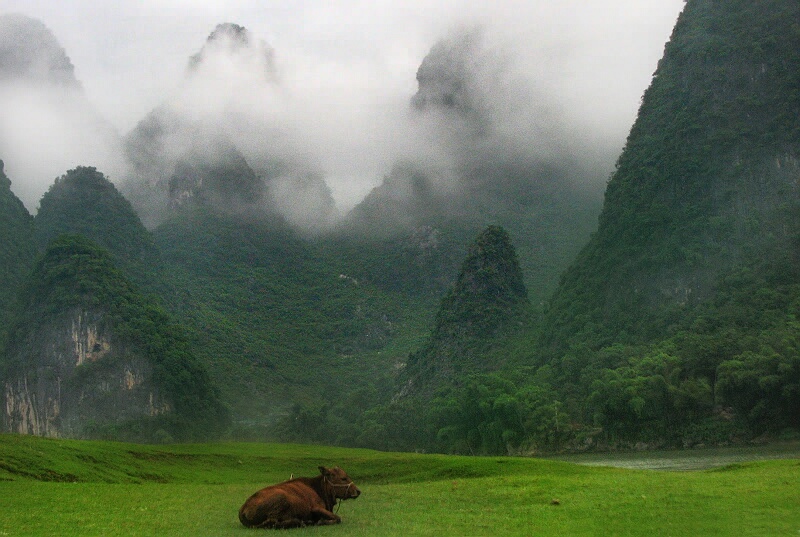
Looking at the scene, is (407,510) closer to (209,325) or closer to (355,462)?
(355,462)

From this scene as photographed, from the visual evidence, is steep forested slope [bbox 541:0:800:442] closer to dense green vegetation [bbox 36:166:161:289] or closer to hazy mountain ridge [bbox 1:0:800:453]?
hazy mountain ridge [bbox 1:0:800:453]

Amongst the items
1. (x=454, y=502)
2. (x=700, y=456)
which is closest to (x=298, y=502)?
(x=454, y=502)

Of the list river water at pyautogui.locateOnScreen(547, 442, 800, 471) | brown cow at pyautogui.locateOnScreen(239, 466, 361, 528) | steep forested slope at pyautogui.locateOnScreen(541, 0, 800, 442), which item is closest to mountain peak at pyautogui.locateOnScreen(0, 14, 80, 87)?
steep forested slope at pyautogui.locateOnScreen(541, 0, 800, 442)

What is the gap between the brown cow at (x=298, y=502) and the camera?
40.4 ft

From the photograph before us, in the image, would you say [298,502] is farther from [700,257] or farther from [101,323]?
[101,323]

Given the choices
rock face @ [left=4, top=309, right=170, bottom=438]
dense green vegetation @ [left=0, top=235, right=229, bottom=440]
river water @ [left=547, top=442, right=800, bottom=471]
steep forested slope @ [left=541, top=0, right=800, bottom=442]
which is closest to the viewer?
river water @ [left=547, top=442, right=800, bottom=471]

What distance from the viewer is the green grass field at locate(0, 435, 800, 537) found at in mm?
11836

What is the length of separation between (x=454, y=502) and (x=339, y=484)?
3.04 m

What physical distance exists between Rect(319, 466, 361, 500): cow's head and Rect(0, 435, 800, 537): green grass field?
437 mm

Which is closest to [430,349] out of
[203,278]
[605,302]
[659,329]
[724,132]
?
[605,302]

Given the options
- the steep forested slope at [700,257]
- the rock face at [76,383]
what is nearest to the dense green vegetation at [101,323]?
the rock face at [76,383]

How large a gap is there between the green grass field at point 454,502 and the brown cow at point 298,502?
12.3 inches

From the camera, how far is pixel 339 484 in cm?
1305

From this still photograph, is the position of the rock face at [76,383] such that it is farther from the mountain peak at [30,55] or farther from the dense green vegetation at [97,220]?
the mountain peak at [30,55]
